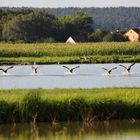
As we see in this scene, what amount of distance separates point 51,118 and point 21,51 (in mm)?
42447

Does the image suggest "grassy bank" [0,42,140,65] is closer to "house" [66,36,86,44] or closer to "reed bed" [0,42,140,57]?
"reed bed" [0,42,140,57]

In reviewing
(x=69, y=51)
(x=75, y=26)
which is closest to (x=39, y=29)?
(x=75, y=26)

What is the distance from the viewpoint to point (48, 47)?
6244 centimetres

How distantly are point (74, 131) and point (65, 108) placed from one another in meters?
1.15

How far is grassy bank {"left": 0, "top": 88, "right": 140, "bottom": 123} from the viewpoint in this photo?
19.4 meters

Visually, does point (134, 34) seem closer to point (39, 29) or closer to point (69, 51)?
point (39, 29)

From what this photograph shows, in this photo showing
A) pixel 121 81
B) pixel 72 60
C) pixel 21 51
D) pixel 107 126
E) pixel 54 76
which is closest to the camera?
pixel 107 126

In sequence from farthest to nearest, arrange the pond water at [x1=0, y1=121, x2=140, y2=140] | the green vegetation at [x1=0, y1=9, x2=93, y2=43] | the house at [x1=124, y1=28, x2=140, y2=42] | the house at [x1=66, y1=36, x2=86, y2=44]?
the house at [x1=124, y1=28, x2=140, y2=42], the green vegetation at [x1=0, y1=9, x2=93, y2=43], the house at [x1=66, y1=36, x2=86, y2=44], the pond water at [x1=0, y1=121, x2=140, y2=140]

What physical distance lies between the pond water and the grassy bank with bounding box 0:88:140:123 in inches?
11.0

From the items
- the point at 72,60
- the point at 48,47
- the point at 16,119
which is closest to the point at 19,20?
the point at 48,47

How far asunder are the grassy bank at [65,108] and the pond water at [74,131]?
279 millimetres

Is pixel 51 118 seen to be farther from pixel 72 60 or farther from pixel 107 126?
A: pixel 72 60

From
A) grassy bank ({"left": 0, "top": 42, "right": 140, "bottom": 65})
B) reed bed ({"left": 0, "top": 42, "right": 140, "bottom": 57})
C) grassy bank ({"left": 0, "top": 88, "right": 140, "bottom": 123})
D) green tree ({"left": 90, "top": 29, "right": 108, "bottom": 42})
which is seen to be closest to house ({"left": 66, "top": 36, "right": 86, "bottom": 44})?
green tree ({"left": 90, "top": 29, "right": 108, "bottom": 42})

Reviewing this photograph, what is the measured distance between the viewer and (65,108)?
19.5m
